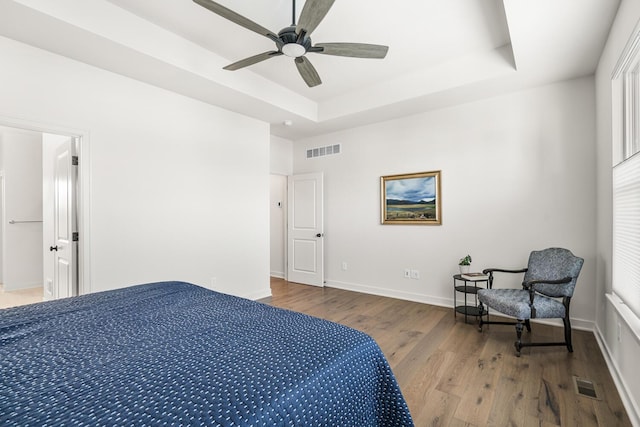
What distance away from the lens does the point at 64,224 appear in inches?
121

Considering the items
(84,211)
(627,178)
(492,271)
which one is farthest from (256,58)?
(492,271)

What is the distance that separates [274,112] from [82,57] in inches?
82.0

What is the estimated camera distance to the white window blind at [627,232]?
187 cm

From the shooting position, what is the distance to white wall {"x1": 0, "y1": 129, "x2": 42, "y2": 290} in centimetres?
503

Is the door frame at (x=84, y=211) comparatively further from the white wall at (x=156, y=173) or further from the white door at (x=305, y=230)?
the white door at (x=305, y=230)

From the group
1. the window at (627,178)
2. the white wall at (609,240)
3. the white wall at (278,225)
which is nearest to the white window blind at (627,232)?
the window at (627,178)

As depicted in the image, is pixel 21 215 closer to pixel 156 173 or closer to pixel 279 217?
pixel 156 173

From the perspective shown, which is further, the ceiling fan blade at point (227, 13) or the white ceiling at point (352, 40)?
the white ceiling at point (352, 40)

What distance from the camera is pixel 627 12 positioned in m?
2.02

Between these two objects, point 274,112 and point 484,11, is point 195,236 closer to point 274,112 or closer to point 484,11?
point 274,112

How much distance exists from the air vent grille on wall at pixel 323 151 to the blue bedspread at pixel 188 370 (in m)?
3.99

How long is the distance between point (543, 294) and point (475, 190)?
1410 mm

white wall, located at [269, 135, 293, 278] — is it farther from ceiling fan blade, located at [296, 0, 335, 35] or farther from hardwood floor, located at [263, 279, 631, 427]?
ceiling fan blade, located at [296, 0, 335, 35]

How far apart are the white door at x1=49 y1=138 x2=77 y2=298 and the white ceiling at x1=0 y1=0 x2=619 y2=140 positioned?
3.45 feet
